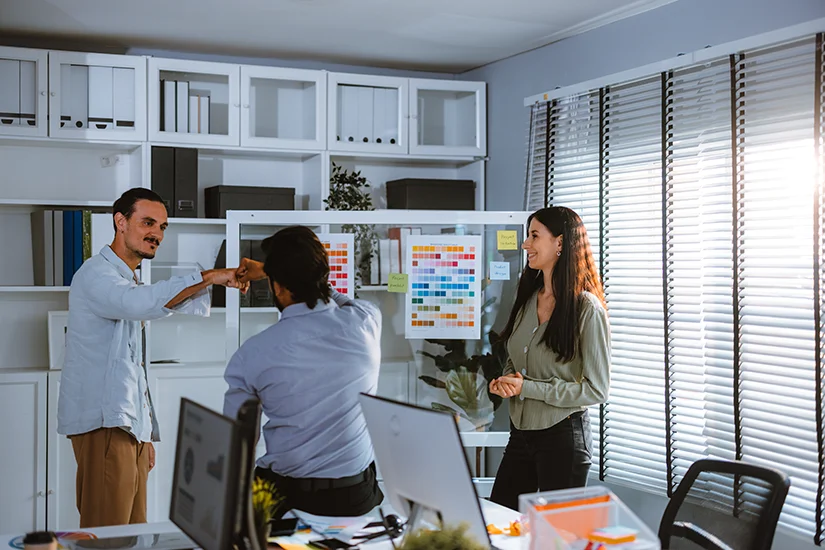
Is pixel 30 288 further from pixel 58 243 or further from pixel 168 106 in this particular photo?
pixel 168 106

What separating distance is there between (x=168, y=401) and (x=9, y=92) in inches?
64.4

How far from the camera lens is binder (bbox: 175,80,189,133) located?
13.7 ft

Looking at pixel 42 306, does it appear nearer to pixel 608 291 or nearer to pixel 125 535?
pixel 125 535

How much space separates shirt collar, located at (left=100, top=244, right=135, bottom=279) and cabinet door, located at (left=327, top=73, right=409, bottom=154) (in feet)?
5.37

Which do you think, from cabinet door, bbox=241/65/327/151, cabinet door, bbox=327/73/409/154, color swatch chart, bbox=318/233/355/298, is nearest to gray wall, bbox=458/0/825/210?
cabinet door, bbox=327/73/409/154

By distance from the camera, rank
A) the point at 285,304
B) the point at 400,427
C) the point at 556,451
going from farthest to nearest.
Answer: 1. the point at 556,451
2. the point at 285,304
3. the point at 400,427

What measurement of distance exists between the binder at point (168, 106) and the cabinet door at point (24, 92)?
525 mm

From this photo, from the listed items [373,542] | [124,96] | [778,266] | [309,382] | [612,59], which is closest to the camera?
[373,542]

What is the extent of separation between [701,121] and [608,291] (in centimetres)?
88

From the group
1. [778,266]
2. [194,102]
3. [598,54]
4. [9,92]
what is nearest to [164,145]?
[194,102]

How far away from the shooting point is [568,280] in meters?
3.01

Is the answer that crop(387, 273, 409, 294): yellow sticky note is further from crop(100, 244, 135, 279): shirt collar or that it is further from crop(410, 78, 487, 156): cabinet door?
crop(410, 78, 487, 156): cabinet door

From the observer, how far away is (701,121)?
11.1 feet

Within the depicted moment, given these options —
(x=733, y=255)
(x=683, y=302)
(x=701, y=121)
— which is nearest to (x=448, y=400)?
(x=683, y=302)
